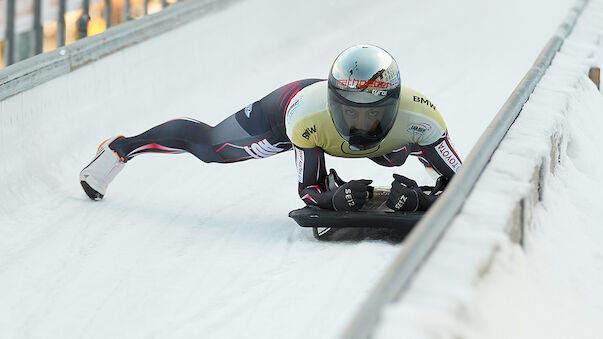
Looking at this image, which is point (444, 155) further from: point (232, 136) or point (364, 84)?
point (232, 136)

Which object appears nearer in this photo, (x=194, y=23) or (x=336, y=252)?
(x=336, y=252)

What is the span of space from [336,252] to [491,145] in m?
0.80

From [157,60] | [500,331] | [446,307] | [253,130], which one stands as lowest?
[157,60]

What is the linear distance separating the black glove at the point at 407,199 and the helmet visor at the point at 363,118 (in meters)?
0.22

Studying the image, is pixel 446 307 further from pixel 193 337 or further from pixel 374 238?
pixel 374 238

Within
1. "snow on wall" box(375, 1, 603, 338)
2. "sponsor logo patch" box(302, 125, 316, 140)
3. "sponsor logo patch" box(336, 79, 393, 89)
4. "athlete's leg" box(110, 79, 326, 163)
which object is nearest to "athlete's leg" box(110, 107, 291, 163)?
"athlete's leg" box(110, 79, 326, 163)

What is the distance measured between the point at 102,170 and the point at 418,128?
64.1 inches

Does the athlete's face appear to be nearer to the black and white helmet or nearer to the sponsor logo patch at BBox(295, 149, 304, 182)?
the black and white helmet

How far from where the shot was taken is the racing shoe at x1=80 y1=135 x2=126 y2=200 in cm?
404

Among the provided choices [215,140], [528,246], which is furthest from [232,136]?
[528,246]

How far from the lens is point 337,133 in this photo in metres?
3.50

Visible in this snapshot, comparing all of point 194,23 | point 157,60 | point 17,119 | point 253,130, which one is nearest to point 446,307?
point 253,130

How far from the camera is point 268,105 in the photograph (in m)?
3.90

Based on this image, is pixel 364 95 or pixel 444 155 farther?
pixel 444 155
